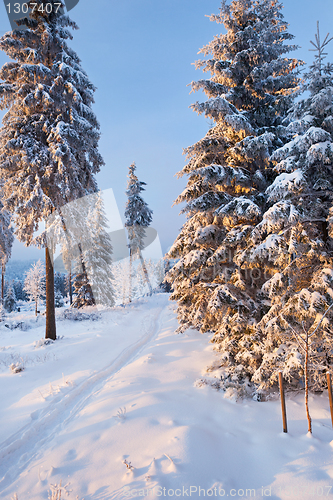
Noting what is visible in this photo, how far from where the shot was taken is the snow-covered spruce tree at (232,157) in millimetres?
7316

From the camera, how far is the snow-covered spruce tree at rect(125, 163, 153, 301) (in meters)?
27.1

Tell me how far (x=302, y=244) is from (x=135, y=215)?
22.8 m

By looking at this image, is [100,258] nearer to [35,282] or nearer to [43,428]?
[35,282]

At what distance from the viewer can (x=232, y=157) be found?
841 centimetres

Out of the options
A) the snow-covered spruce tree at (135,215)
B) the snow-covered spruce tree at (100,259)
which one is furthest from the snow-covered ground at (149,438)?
the snow-covered spruce tree at (135,215)

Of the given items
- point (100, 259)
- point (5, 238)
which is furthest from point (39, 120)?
point (5, 238)

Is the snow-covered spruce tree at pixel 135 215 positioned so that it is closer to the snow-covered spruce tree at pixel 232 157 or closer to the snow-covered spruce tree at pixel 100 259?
the snow-covered spruce tree at pixel 100 259

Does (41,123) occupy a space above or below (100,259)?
above

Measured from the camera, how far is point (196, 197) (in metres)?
8.62

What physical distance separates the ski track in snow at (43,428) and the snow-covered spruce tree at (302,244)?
4.46m

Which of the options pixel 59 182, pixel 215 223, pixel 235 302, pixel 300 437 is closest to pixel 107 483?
pixel 300 437

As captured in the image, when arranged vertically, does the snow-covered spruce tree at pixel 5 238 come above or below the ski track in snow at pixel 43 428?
above

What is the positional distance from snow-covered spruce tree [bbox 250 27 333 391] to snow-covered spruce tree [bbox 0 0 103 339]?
350 inches

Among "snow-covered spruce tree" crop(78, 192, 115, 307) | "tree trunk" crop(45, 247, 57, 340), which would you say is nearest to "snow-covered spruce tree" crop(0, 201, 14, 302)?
"snow-covered spruce tree" crop(78, 192, 115, 307)
